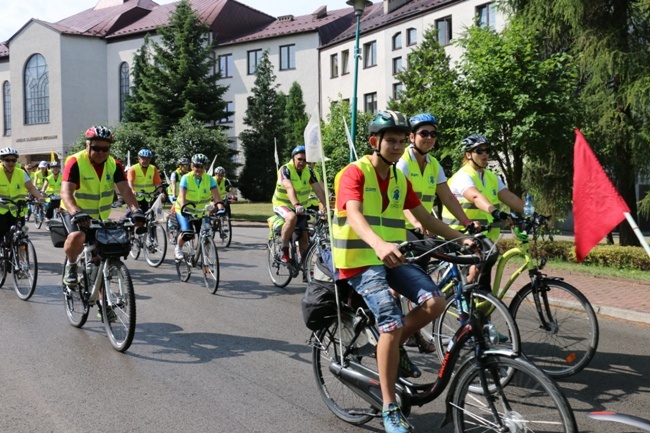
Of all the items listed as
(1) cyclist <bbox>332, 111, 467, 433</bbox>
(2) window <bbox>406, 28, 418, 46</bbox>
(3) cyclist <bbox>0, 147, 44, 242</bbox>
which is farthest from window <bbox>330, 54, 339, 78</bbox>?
(1) cyclist <bbox>332, 111, 467, 433</bbox>

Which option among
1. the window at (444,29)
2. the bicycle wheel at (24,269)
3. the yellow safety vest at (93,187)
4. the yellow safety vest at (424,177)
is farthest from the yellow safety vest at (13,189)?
the window at (444,29)

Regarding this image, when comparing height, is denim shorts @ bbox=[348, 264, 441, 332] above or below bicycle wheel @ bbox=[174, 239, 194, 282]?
above

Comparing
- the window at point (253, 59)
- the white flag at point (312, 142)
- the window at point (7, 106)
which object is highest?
the window at point (253, 59)

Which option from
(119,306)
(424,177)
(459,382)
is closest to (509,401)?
(459,382)

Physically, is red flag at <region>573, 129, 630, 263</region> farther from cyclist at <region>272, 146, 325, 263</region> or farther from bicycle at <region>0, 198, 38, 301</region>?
bicycle at <region>0, 198, 38, 301</region>

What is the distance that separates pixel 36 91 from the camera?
6328 cm

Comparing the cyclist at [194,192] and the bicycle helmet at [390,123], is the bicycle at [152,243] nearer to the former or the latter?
the cyclist at [194,192]

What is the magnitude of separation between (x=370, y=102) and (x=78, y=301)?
4245cm

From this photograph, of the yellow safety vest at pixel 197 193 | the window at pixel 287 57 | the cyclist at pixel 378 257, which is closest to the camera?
the cyclist at pixel 378 257

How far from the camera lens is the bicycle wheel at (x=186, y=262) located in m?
10.6

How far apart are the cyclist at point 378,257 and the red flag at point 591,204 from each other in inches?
34.6

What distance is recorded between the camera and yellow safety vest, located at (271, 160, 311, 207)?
1033 centimetres

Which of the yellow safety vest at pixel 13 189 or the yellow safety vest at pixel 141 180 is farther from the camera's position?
the yellow safety vest at pixel 141 180

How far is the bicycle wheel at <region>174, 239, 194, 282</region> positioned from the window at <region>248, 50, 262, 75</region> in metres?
46.9
